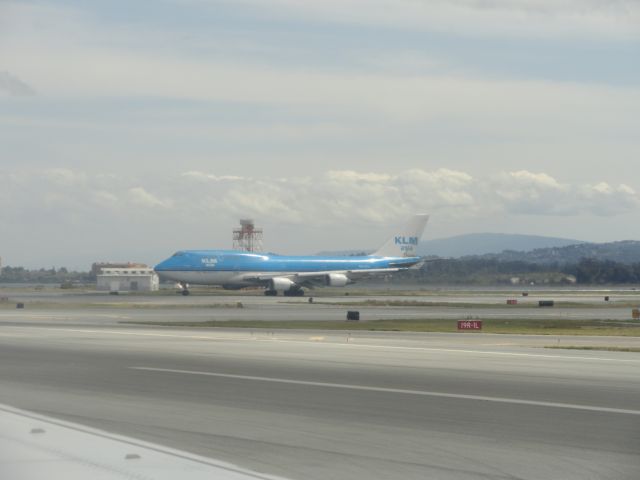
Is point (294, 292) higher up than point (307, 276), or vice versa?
point (307, 276)

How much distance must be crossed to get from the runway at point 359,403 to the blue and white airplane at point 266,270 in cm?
7020

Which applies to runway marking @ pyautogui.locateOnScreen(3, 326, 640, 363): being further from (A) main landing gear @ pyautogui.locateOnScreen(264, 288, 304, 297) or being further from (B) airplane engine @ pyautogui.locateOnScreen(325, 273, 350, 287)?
(B) airplane engine @ pyautogui.locateOnScreen(325, 273, 350, 287)

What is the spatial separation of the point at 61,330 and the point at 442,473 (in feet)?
105

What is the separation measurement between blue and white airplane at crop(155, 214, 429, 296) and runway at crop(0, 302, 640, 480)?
2764 inches

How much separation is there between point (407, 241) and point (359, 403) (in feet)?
326

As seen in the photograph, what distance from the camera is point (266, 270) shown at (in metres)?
101

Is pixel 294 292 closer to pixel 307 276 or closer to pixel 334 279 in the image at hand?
pixel 307 276

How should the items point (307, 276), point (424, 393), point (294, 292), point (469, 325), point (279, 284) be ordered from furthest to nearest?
point (294, 292) → point (307, 276) → point (279, 284) → point (469, 325) → point (424, 393)

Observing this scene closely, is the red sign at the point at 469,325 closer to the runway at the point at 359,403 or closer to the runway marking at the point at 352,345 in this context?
the runway marking at the point at 352,345

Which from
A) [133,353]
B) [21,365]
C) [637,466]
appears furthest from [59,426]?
[133,353]

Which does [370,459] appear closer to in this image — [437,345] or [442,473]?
[442,473]

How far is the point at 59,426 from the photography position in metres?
13.2

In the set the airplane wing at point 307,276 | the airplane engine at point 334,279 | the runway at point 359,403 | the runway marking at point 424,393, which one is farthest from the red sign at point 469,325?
the airplane engine at point 334,279

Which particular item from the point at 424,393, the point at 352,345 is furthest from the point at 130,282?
the point at 424,393
